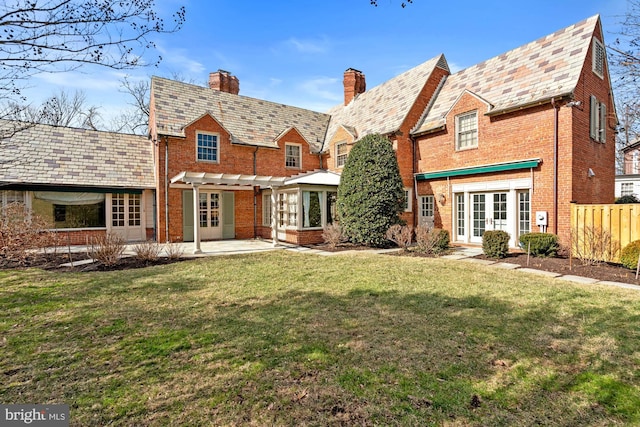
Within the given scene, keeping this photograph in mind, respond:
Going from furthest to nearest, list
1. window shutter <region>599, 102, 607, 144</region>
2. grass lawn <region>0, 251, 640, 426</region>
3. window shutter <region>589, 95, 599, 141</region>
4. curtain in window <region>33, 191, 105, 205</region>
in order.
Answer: curtain in window <region>33, 191, 105, 205</region>, window shutter <region>599, 102, 607, 144</region>, window shutter <region>589, 95, 599, 141</region>, grass lawn <region>0, 251, 640, 426</region>

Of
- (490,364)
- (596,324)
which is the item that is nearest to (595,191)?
(596,324)

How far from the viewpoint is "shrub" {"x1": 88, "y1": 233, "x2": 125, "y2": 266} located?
9242 millimetres

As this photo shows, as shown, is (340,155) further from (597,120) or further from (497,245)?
(597,120)

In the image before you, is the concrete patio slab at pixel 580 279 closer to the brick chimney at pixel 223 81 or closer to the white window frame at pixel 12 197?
the white window frame at pixel 12 197

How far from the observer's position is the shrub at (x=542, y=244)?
33.0 feet

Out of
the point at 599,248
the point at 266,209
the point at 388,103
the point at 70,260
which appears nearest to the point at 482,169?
the point at 599,248

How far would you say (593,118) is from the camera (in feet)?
38.3

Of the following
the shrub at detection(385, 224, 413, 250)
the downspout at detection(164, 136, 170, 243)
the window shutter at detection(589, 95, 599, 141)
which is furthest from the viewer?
the downspout at detection(164, 136, 170, 243)

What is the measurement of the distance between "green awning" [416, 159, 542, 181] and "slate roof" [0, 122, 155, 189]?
1357 cm

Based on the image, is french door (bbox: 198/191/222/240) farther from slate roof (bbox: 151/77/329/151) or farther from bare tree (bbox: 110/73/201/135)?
bare tree (bbox: 110/73/201/135)

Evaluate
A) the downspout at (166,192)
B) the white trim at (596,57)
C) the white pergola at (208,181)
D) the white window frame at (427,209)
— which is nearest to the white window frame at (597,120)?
the white trim at (596,57)

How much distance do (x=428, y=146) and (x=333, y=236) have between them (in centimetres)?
665

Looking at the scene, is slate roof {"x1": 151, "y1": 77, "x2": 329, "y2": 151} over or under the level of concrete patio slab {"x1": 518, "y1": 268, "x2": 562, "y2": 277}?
over

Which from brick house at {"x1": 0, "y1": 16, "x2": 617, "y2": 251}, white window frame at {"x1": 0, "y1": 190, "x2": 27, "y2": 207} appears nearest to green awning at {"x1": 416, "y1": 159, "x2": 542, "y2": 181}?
brick house at {"x1": 0, "y1": 16, "x2": 617, "y2": 251}
